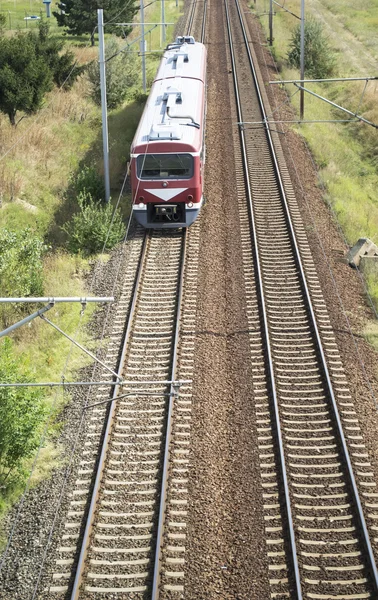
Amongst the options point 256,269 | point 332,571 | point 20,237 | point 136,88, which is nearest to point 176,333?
point 256,269

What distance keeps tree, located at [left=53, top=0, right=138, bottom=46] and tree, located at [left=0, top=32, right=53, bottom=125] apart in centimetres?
1493

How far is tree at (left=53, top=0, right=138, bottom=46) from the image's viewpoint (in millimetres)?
43031

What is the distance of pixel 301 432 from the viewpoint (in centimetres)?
1234

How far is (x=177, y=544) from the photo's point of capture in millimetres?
9992

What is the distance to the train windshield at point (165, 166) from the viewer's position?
61.4 ft

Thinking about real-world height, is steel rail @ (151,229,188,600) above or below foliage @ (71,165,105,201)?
below

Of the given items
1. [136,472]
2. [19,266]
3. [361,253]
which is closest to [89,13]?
[19,266]

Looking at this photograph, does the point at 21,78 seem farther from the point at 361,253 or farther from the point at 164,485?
Result: the point at 164,485

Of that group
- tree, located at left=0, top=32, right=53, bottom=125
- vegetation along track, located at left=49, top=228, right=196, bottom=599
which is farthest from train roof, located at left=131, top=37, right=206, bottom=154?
tree, located at left=0, top=32, right=53, bottom=125

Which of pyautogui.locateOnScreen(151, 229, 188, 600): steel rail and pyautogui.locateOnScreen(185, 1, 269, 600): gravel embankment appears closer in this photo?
pyautogui.locateOnScreen(151, 229, 188, 600): steel rail

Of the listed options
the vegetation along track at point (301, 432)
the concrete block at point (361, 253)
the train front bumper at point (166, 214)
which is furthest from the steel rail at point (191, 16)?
the concrete block at point (361, 253)

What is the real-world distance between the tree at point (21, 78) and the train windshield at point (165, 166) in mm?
11767

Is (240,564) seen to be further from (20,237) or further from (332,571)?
(20,237)

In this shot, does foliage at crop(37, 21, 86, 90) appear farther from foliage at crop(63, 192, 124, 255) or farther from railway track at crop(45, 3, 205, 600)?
railway track at crop(45, 3, 205, 600)
